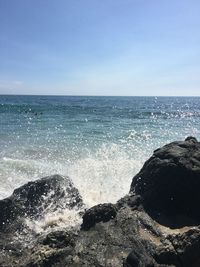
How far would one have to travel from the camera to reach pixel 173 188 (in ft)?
31.1

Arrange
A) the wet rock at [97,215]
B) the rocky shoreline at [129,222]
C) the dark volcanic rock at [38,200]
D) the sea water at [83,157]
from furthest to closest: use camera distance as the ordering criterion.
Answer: the sea water at [83,157] < the dark volcanic rock at [38,200] < the wet rock at [97,215] < the rocky shoreline at [129,222]

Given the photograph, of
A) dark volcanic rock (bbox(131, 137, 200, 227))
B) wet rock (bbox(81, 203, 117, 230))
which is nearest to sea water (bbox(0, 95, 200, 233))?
dark volcanic rock (bbox(131, 137, 200, 227))

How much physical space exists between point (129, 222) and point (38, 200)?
289 cm

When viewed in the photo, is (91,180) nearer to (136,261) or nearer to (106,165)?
(106,165)

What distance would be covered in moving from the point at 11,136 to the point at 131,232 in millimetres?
21234

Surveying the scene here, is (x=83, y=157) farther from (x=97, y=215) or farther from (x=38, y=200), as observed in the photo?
(x=97, y=215)

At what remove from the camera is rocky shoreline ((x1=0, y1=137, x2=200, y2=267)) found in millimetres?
6309

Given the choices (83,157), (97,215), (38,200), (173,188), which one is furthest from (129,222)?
(83,157)

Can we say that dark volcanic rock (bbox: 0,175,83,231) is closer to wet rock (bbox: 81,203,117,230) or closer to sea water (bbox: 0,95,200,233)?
sea water (bbox: 0,95,200,233)

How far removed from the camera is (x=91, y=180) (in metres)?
15.5

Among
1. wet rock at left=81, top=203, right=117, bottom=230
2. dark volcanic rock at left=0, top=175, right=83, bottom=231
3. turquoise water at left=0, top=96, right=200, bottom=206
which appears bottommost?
turquoise water at left=0, top=96, right=200, bottom=206

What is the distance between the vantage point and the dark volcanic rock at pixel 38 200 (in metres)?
9.11

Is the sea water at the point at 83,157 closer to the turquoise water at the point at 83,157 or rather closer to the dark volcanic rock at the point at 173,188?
the turquoise water at the point at 83,157

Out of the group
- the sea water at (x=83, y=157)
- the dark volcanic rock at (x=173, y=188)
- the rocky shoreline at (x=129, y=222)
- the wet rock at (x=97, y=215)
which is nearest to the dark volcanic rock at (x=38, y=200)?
the rocky shoreline at (x=129, y=222)
